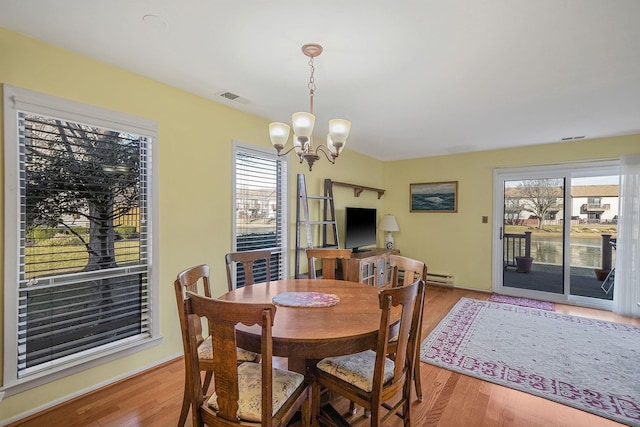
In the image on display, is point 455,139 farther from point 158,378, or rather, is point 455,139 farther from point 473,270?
point 158,378

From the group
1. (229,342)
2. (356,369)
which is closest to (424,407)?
(356,369)

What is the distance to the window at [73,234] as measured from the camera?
180cm

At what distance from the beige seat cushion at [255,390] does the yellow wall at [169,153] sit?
4.51 feet

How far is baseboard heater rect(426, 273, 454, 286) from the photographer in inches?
202

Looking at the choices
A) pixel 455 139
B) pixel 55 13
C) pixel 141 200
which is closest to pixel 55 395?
pixel 141 200

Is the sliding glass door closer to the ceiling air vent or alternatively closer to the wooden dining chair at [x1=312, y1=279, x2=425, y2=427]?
the wooden dining chair at [x1=312, y1=279, x2=425, y2=427]

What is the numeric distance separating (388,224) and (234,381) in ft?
15.0

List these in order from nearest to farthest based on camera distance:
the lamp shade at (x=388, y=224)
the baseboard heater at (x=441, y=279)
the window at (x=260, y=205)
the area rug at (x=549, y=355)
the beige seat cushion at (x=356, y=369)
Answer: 1. the beige seat cushion at (x=356, y=369)
2. the area rug at (x=549, y=355)
3. the window at (x=260, y=205)
4. the baseboard heater at (x=441, y=279)
5. the lamp shade at (x=388, y=224)

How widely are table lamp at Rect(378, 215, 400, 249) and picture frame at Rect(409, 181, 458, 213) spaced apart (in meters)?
0.49

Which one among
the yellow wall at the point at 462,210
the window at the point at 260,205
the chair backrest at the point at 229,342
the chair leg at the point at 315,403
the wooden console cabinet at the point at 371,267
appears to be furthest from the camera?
the yellow wall at the point at 462,210

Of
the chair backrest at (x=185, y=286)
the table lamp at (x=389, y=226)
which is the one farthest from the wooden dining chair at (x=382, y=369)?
the table lamp at (x=389, y=226)

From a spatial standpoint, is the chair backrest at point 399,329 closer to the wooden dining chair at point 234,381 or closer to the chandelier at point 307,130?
the wooden dining chair at point 234,381

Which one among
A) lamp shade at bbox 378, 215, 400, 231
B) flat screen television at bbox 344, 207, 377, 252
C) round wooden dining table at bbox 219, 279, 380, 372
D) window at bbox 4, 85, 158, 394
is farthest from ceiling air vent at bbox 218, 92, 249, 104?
lamp shade at bbox 378, 215, 400, 231

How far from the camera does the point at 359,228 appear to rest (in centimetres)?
468
